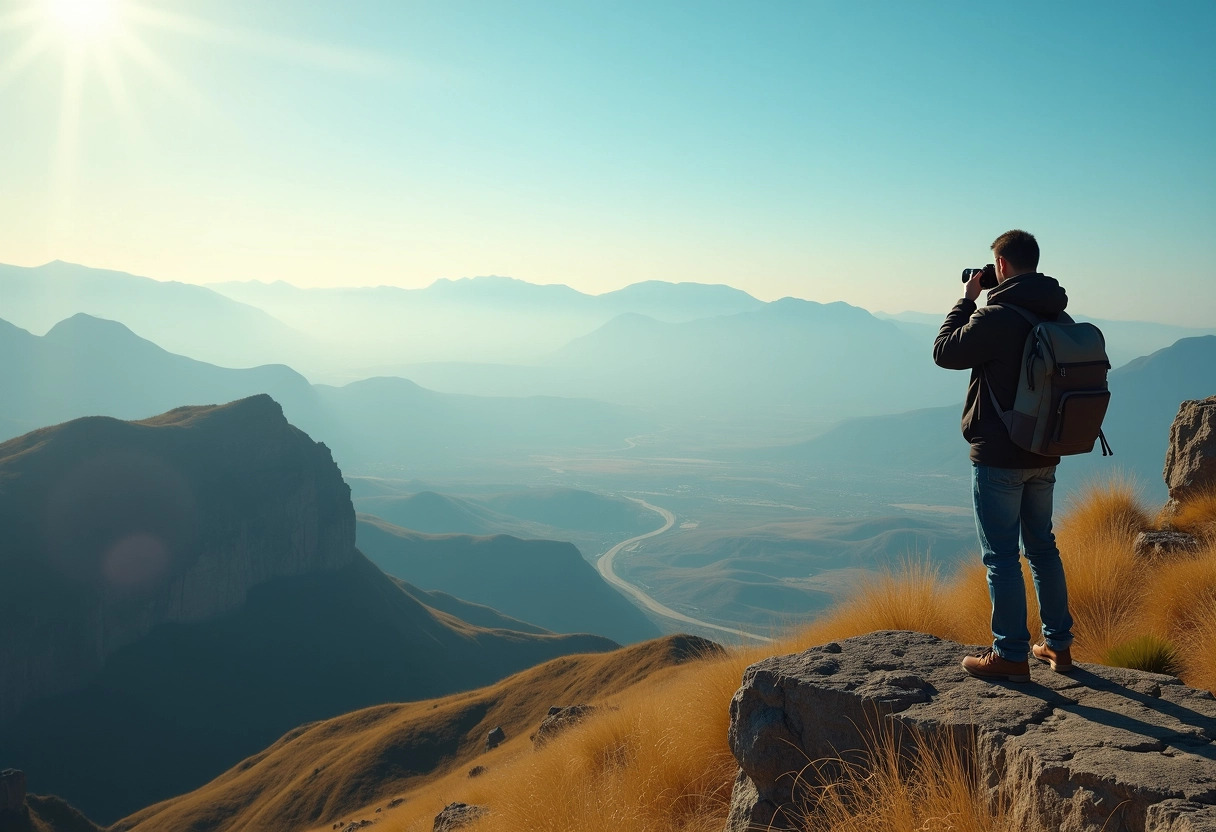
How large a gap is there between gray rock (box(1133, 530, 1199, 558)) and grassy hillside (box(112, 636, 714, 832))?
1385 inches

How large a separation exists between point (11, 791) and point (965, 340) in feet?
209

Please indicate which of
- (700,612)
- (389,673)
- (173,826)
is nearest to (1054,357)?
(173,826)

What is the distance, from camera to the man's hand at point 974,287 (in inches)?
200

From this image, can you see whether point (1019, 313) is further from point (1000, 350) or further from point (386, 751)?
point (386, 751)

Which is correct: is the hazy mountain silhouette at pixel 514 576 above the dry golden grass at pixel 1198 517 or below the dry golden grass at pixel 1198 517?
below

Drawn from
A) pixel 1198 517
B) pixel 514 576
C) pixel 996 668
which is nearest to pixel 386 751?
pixel 1198 517

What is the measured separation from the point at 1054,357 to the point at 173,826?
66915 mm

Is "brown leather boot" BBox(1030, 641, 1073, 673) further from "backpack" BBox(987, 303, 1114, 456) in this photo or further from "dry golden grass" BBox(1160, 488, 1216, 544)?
"dry golden grass" BBox(1160, 488, 1216, 544)

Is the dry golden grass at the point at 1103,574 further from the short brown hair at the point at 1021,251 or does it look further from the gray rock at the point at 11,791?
the gray rock at the point at 11,791

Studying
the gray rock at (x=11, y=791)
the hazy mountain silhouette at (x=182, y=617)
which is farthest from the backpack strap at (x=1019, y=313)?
the hazy mountain silhouette at (x=182, y=617)

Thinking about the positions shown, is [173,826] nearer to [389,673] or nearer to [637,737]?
[389,673]

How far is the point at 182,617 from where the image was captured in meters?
102

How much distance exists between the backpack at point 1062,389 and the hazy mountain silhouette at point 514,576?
15315 cm

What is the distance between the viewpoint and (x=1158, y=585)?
704 cm
